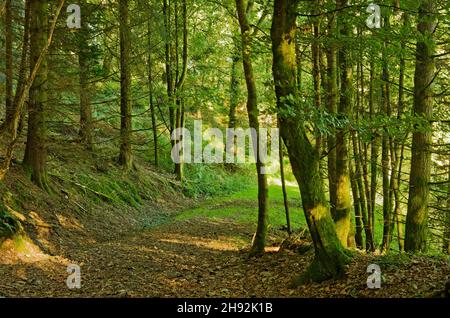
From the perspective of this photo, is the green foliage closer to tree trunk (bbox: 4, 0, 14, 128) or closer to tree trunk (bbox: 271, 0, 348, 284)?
tree trunk (bbox: 4, 0, 14, 128)

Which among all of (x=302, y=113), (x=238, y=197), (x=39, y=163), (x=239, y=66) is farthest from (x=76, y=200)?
Answer: (x=239, y=66)

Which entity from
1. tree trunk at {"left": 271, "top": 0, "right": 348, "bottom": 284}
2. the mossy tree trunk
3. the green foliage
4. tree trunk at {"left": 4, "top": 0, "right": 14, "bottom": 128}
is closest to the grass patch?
the mossy tree trunk

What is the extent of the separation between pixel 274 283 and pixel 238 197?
1538cm

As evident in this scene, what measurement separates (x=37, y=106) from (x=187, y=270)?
6036mm

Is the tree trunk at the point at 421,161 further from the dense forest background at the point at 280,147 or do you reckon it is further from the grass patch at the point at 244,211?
the grass patch at the point at 244,211

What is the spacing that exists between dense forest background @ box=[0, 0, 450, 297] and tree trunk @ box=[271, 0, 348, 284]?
20 mm

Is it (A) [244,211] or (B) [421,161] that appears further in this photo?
(A) [244,211]

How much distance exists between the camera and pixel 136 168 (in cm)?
1842

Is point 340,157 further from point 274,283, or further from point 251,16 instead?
point 251,16

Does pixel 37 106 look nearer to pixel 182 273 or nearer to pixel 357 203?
pixel 182 273

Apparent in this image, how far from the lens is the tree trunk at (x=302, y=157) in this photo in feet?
20.2

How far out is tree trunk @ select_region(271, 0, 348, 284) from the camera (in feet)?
20.2

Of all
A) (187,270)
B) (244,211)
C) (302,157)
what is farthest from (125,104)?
(302,157)

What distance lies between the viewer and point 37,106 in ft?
35.9
